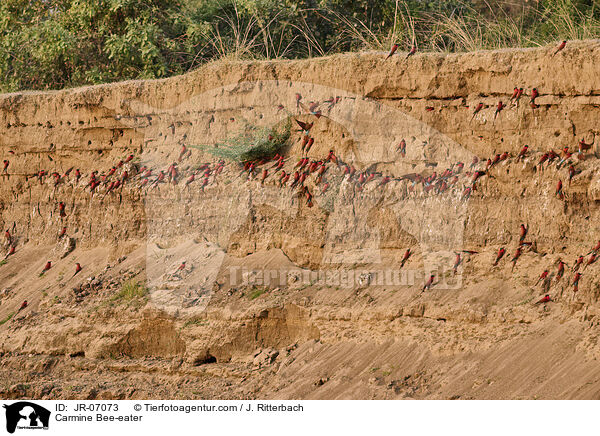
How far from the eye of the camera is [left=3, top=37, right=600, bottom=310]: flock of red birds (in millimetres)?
9805

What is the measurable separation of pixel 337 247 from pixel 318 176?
103cm

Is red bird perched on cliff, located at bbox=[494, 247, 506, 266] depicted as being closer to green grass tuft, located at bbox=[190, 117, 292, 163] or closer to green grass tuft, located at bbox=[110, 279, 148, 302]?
green grass tuft, located at bbox=[190, 117, 292, 163]

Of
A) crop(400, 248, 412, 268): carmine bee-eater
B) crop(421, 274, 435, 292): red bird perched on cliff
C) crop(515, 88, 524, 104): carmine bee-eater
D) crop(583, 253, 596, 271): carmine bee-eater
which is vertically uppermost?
crop(515, 88, 524, 104): carmine bee-eater

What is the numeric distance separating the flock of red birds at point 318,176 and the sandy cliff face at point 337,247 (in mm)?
38

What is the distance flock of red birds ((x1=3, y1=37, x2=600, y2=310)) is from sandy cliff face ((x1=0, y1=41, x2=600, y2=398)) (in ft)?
0.13

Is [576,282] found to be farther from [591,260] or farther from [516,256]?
[516,256]

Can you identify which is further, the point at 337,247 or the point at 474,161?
the point at 337,247

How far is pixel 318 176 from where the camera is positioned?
11352 millimetres

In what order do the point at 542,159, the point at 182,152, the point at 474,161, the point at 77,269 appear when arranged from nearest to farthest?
the point at 542,159 → the point at 474,161 → the point at 182,152 → the point at 77,269

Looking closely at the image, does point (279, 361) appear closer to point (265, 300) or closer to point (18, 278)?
point (265, 300)

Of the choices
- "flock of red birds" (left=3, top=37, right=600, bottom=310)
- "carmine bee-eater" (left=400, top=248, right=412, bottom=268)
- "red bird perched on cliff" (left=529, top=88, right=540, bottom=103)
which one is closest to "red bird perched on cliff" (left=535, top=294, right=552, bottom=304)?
"flock of red birds" (left=3, top=37, right=600, bottom=310)

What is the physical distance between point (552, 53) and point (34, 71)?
1048 centimetres

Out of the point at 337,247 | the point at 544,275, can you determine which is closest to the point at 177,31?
the point at 337,247

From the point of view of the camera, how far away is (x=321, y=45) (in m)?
15.8
